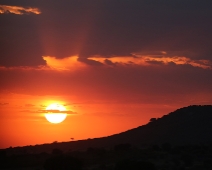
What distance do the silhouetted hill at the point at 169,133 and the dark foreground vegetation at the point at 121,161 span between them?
3720 centimetres

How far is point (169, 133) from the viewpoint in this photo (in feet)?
468

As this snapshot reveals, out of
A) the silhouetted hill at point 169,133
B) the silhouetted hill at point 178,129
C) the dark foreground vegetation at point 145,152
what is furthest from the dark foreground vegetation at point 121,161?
the silhouetted hill at point 178,129

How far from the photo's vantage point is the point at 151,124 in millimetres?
158500

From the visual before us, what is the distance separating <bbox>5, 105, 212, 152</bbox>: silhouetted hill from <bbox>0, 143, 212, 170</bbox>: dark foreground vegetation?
37.2 m

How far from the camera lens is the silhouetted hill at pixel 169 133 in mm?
134250

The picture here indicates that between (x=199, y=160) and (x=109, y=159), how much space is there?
1336 centimetres

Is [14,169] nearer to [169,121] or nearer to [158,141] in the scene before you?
[158,141]

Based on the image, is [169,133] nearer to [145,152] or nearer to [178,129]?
[178,129]

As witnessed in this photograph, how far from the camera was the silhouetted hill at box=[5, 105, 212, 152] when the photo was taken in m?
134

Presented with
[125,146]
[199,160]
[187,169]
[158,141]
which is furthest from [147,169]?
[158,141]

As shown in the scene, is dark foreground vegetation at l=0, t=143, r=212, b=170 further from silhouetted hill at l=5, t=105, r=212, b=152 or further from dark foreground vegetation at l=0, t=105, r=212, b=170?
silhouetted hill at l=5, t=105, r=212, b=152

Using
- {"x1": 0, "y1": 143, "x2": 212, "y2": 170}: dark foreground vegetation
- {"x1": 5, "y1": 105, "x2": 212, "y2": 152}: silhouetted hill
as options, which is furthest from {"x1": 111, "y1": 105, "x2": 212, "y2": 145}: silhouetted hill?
{"x1": 0, "y1": 143, "x2": 212, "y2": 170}: dark foreground vegetation

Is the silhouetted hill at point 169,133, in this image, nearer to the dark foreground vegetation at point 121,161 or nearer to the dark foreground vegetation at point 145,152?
the dark foreground vegetation at point 145,152

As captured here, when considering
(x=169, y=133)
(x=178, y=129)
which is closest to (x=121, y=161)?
(x=169, y=133)
